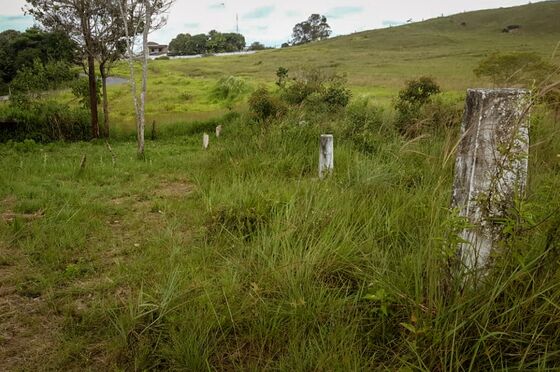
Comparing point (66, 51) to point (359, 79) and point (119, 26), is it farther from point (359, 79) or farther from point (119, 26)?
point (359, 79)

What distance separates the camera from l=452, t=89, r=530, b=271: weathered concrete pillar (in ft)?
6.43

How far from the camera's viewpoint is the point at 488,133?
201 centimetres

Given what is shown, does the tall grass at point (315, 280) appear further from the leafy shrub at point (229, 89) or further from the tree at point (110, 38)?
the leafy shrub at point (229, 89)

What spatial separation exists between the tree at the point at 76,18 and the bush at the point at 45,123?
1770 millimetres

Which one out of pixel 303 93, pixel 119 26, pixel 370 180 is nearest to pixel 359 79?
pixel 303 93

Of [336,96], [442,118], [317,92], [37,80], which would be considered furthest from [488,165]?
[37,80]

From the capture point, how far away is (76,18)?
16.8 meters

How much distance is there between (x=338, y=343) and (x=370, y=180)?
2236mm

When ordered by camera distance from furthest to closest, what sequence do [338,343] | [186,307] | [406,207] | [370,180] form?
[370,180]
[406,207]
[186,307]
[338,343]

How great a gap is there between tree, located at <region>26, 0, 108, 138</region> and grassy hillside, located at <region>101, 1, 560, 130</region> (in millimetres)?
4347

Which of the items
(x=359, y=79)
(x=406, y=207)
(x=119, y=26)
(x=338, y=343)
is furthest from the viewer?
(x=359, y=79)

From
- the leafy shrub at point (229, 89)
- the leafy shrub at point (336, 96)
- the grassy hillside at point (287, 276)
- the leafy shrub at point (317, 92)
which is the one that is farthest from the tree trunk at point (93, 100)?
the leafy shrub at point (229, 89)

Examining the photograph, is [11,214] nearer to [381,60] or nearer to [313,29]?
[381,60]

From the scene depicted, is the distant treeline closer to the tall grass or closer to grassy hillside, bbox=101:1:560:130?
grassy hillside, bbox=101:1:560:130
